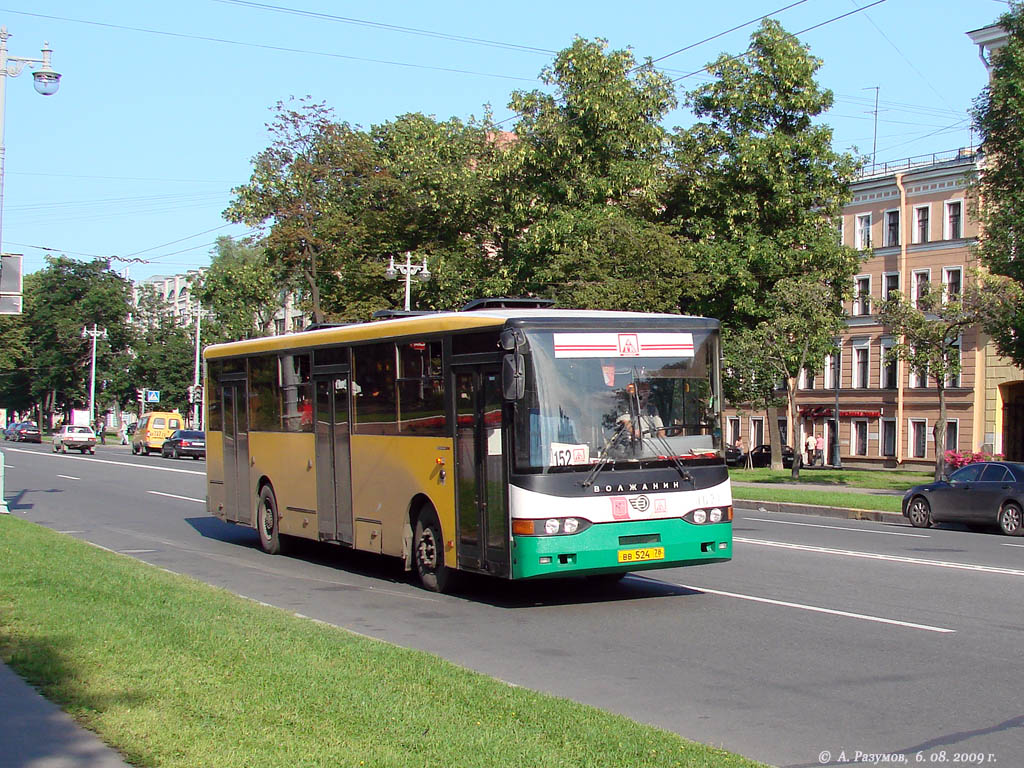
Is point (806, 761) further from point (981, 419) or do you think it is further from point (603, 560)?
point (981, 419)

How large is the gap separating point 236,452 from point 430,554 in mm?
6476

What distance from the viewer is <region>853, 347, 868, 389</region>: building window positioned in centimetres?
6431

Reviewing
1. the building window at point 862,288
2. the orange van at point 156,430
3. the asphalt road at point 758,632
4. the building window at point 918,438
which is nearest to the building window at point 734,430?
the building window at point 862,288

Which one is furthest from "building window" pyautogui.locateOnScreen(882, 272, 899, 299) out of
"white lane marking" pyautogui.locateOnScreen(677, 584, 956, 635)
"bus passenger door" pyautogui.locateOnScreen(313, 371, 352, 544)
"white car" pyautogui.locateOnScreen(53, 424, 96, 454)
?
"white lane marking" pyautogui.locateOnScreen(677, 584, 956, 635)

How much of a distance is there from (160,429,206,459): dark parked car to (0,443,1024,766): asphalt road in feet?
131

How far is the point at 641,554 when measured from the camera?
1134cm

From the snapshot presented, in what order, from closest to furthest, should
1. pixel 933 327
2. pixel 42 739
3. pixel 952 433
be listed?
pixel 42 739
pixel 933 327
pixel 952 433

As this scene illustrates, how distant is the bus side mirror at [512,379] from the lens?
10836mm

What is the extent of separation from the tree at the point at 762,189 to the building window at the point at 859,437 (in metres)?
21.3

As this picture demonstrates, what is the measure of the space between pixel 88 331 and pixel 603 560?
9915 cm

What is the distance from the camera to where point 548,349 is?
36.9ft

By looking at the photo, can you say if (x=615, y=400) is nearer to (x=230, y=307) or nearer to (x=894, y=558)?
(x=894, y=558)

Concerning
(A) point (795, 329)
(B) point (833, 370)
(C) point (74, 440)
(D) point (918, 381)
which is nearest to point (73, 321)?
(C) point (74, 440)

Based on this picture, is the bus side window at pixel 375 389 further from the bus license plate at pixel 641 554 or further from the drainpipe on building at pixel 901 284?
the drainpipe on building at pixel 901 284
